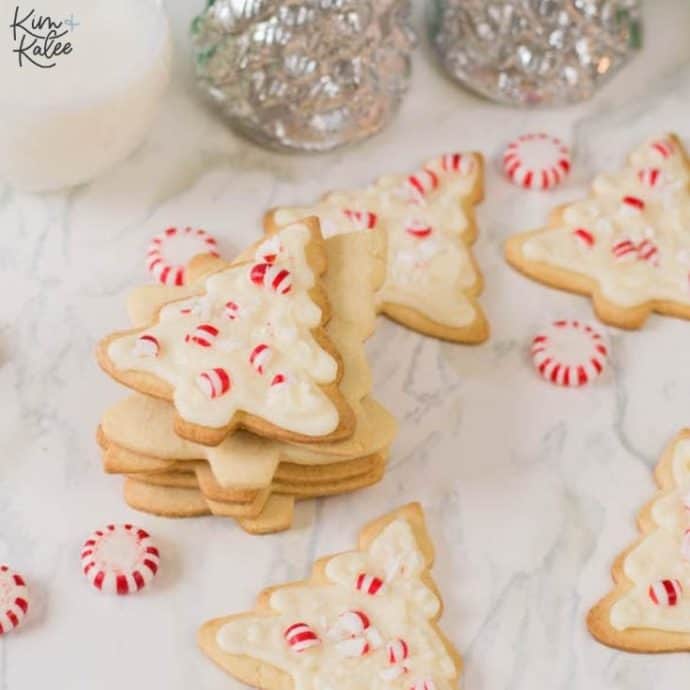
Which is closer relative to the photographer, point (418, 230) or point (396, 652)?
point (396, 652)

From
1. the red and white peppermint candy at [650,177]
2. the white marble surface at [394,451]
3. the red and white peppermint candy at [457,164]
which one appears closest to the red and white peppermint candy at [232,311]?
the white marble surface at [394,451]

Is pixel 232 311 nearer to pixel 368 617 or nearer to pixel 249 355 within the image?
pixel 249 355

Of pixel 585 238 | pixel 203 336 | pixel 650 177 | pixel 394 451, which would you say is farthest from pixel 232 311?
pixel 650 177

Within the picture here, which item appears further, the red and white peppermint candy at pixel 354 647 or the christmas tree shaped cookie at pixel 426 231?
the christmas tree shaped cookie at pixel 426 231

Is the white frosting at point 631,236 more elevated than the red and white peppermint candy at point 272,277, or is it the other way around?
the red and white peppermint candy at point 272,277

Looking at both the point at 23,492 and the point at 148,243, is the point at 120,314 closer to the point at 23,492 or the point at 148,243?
the point at 148,243

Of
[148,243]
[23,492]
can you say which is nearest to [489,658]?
[23,492]

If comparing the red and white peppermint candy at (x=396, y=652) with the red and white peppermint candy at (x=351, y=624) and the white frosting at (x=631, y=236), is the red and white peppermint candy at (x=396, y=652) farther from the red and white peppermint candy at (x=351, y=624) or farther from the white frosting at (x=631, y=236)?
the white frosting at (x=631, y=236)
